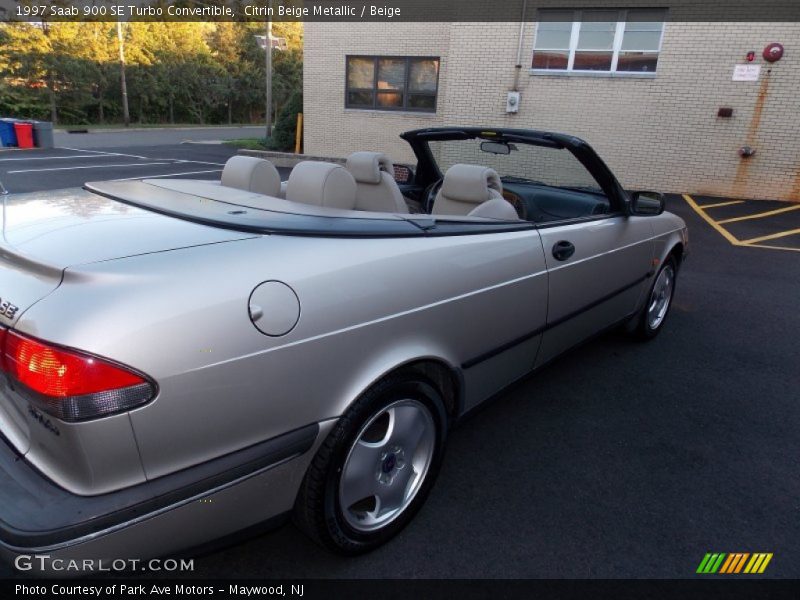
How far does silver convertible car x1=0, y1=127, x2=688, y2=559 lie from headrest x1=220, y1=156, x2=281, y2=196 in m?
0.01

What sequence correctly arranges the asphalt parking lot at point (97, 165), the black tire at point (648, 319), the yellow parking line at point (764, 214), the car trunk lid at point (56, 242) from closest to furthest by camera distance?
1. the car trunk lid at point (56, 242)
2. the black tire at point (648, 319)
3. the yellow parking line at point (764, 214)
4. the asphalt parking lot at point (97, 165)

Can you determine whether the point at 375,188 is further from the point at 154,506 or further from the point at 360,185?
the point at 154,506

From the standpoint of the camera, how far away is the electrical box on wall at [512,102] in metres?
12.4

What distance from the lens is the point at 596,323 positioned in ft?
11.0

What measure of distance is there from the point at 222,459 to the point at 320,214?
102 cm

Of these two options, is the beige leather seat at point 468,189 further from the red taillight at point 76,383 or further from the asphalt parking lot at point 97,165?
the asphalt parking lot at point 97,165

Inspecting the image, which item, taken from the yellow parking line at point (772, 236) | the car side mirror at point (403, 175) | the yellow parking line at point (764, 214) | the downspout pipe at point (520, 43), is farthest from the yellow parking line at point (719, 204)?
the car side mirror at point (403, 175)

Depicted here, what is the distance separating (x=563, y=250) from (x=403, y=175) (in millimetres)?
1786

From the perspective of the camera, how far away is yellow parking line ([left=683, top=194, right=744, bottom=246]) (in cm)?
806

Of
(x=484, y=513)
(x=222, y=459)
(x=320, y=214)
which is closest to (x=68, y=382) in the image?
(x=222, y=459)

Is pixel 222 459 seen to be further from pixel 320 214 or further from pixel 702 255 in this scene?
pixel 702 255

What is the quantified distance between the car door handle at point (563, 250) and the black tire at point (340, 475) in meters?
1.00

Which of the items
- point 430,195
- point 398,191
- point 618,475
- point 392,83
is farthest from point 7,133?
point 618,475

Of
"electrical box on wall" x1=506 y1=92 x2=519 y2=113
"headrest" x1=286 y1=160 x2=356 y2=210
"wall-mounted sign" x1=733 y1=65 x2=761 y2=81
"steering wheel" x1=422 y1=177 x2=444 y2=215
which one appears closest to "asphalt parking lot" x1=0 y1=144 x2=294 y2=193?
"electrical box on wall" x1=506 y1=92 x2=519 y2=113
